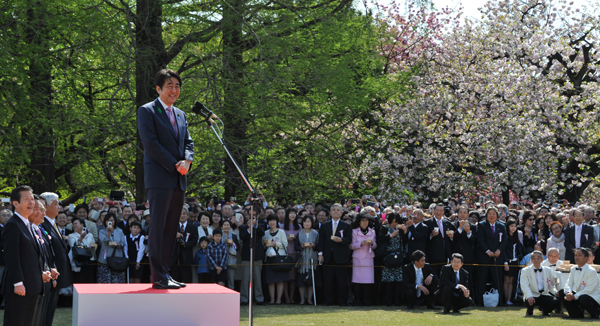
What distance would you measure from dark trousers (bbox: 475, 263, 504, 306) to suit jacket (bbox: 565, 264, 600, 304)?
1997mm

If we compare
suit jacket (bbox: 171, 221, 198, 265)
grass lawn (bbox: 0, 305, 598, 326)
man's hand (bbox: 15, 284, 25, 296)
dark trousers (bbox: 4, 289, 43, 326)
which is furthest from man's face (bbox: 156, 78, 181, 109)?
suit jacket (bbox: 171, 221, 198, 265)

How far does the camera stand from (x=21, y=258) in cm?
582

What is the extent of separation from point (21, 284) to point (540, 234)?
10.4 metres

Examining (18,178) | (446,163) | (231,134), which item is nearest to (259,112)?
(231,134)

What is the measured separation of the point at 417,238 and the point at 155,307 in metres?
8.22

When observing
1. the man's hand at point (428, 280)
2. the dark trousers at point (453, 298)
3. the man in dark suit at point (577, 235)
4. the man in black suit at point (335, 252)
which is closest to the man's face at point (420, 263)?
the man's hand at point (428, 280)

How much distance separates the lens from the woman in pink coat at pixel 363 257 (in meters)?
12.6

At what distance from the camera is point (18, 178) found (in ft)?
59.7

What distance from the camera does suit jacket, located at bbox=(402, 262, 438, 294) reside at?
1216 centimetres

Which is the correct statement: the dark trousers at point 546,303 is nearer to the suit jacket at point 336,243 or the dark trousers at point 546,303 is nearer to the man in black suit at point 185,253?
the suit jacket at point 336,243

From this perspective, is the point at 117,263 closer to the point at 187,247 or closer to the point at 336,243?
the point at 187,247

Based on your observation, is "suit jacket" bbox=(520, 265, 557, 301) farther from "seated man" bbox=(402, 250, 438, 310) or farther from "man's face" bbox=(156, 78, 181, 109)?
"man's face" bbox=(156, 78, 181, 109)

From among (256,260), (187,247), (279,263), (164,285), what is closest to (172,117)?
(164,285)

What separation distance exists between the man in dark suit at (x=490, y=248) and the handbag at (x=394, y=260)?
5.59 ft
